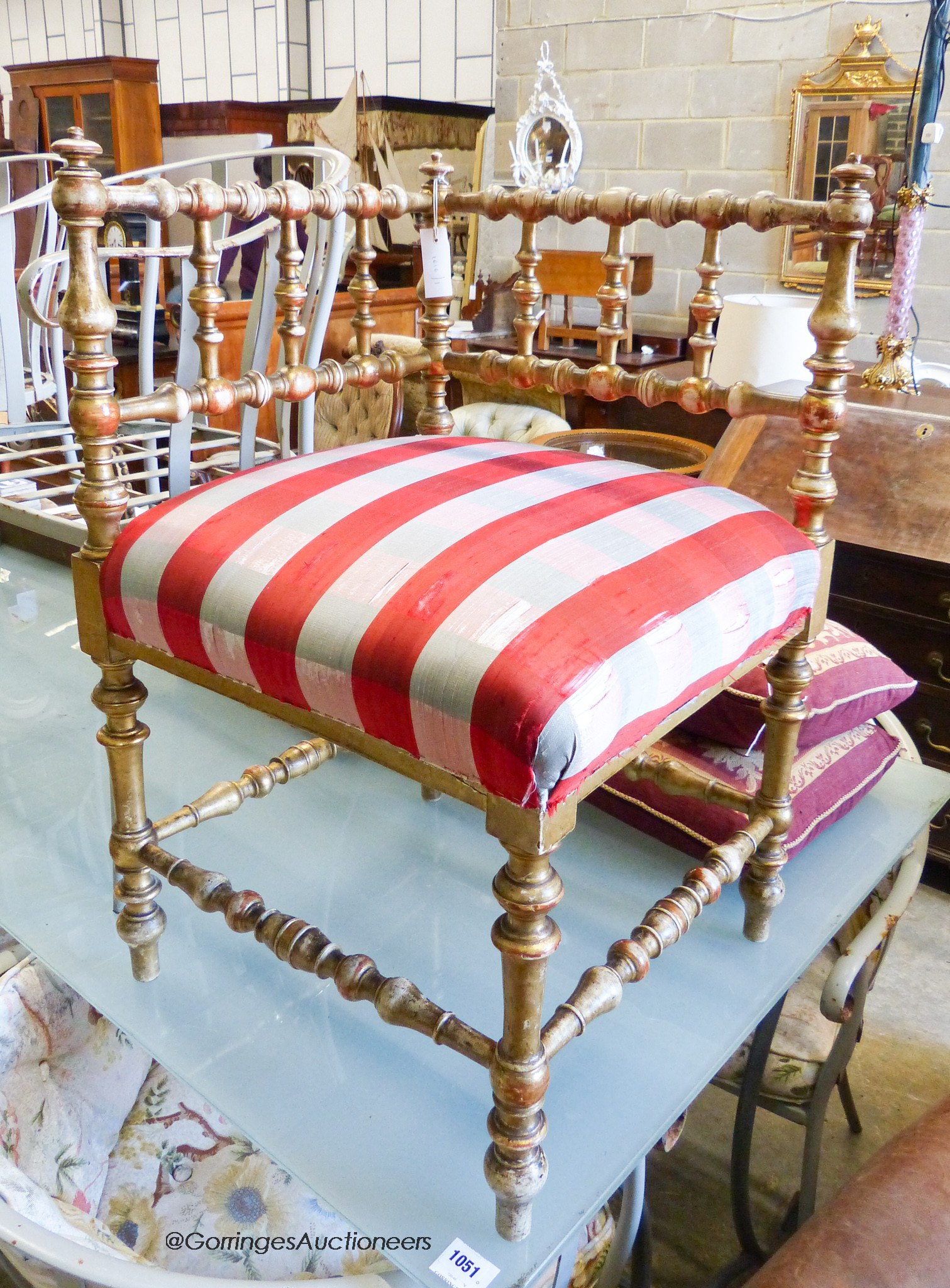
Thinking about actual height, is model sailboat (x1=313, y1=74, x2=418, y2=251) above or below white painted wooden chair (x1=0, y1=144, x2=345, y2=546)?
above

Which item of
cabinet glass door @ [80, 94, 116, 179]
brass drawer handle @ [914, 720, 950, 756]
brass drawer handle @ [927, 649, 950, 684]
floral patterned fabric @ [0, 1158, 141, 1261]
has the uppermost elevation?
cabinet glass door @ [80, 94, 116, 179]

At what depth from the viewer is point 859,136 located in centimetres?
273

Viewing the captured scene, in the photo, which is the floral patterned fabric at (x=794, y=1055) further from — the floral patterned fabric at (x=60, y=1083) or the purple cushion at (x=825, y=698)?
the floral patterned fabric at (x=60, y=1083)

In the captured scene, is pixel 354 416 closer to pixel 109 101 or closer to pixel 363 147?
pixel 363 147

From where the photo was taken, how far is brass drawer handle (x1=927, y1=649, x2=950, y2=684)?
1.66 meters

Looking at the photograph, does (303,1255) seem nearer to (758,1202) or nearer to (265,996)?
(265,996)

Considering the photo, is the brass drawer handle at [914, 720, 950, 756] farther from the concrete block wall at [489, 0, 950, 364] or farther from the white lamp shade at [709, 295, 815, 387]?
the concrete block wall at [489, 0, 950, 364]

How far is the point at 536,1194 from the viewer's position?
2.47 ft

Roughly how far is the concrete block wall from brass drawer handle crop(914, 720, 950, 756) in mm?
1421

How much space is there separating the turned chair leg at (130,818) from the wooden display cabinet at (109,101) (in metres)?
5.42

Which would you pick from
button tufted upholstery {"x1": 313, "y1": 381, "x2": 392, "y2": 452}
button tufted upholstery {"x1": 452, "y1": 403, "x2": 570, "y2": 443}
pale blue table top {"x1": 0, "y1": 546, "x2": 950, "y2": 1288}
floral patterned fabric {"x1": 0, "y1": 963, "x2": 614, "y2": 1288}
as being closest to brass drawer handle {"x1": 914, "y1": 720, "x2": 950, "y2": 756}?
pale blue table top {"x1": 0, "y1": 546, "x2": 950, "y2": 1288}

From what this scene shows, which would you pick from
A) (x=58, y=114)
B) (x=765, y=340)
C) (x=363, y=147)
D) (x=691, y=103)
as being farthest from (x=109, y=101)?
(x=765, y=340)

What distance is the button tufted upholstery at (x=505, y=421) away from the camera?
3.00 metres

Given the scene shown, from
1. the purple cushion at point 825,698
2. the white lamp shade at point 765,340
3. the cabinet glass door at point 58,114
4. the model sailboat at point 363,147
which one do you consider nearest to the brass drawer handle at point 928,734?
the purple cushion at point 825,698
